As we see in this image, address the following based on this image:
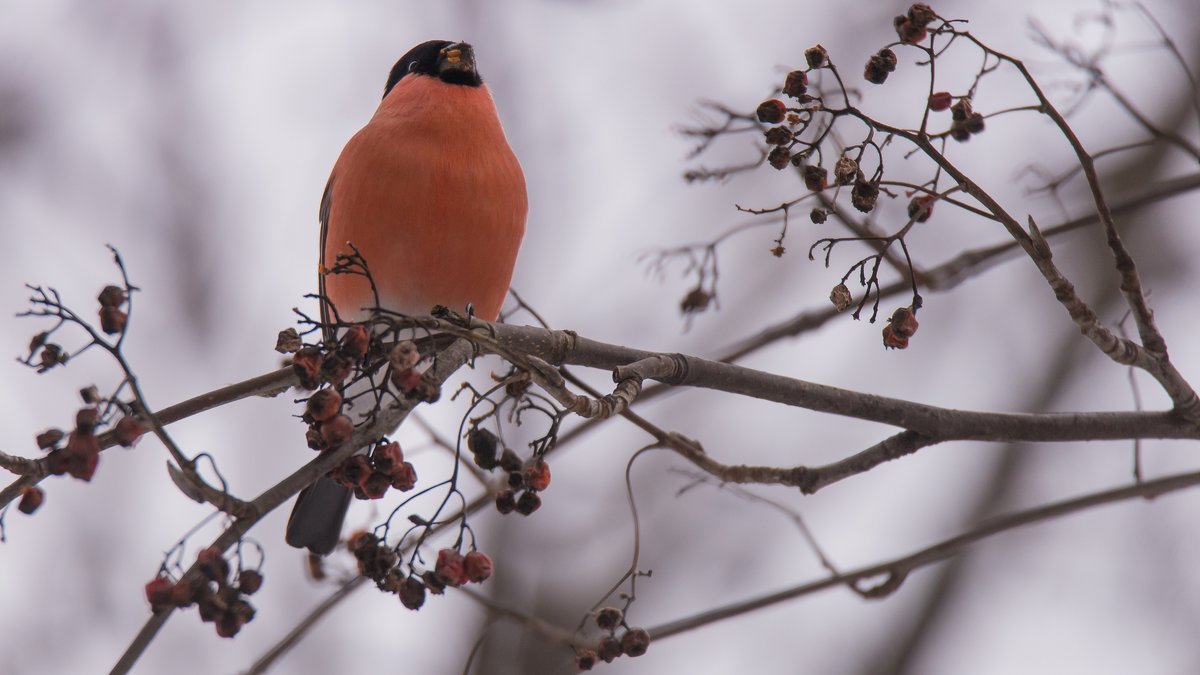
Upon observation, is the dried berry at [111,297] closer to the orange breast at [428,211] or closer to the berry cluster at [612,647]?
the berry cluster at [612,647]

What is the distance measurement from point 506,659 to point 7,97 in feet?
13.5

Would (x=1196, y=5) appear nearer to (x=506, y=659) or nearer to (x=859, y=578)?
(x=859, y=578)

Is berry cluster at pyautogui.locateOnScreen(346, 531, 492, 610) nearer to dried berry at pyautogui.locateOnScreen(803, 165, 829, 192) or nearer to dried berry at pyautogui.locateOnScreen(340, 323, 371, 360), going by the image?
dried berry at pyautogui.locateOnScreen(340, 323, 371, 360)

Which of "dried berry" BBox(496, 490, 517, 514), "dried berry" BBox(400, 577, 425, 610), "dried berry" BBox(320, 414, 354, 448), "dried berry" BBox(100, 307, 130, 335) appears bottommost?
"dried berry" BBox(400, 577, 425, 610)

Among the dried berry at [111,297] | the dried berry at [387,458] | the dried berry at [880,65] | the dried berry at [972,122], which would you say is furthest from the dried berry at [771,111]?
the dried berry at [111,297]

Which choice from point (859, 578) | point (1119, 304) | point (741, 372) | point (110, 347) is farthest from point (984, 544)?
point (110, 347)

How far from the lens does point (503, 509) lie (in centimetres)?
180

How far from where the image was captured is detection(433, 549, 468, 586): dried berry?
1794mm

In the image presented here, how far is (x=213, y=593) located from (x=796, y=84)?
3.71 ft

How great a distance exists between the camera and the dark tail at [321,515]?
9.66ft

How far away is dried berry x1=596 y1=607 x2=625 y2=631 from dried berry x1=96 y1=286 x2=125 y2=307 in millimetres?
953

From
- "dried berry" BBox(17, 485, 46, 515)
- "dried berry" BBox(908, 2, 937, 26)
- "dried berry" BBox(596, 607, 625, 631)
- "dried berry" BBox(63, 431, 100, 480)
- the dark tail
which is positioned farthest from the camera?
the dark tail

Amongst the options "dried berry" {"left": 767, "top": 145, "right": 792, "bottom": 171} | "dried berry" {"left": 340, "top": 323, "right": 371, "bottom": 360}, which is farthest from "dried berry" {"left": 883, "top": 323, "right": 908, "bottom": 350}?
"dried berry" {"left": 340, "top": 323, "right": 371, "bottom": 360}

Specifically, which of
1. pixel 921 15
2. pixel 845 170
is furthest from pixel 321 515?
pixel 921 15
